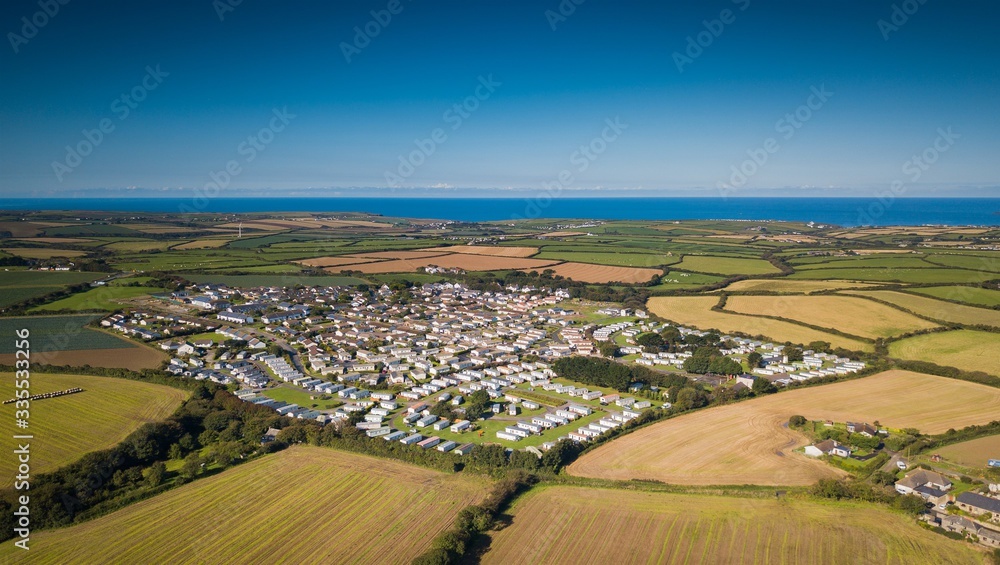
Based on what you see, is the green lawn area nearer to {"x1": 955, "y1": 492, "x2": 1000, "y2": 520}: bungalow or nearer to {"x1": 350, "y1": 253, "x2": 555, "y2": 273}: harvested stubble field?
{"x1": 955, "y1": 492, "x2": 1000, "y2": 520}: bungalow

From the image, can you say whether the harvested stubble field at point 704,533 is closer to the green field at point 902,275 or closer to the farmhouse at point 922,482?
the farmhouse at point 922,482

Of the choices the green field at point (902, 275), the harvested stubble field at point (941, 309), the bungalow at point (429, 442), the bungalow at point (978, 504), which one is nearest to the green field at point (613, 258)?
the green field at point (902, 275)

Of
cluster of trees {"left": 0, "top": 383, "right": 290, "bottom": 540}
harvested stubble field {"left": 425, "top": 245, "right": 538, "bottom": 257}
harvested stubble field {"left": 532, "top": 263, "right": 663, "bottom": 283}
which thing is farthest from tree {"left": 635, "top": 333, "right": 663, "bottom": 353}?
harvested stubble field {"left": 425, "top": 245, "right": 538, "bottom": 257}

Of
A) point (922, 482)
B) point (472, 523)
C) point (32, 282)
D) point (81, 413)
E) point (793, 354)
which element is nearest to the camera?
point (472, 523)

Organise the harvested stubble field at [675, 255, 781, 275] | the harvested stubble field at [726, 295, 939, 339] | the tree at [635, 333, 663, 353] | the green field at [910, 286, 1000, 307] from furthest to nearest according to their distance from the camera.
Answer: the harvested stubble field at [675, 255, 781, 275]
the green field at [910, 286, 1000, 307]
the harvested stubble field at [726, 295, 939, 339]
the tree at [635, 333, 663, 353]

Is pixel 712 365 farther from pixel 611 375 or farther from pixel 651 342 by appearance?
pixel 611 375

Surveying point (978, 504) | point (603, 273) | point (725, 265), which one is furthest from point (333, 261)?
point (978, 504)

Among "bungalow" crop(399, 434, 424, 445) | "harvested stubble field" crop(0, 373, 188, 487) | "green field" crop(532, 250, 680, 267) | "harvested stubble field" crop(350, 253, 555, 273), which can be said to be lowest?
"bungalow" crop(399, 434, 424, 445)
